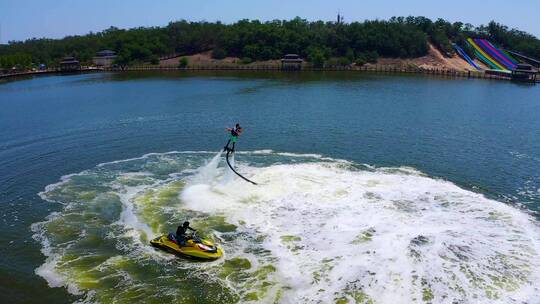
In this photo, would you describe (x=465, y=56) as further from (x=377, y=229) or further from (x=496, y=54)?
(x=377, y=229)

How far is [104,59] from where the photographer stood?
14625cm

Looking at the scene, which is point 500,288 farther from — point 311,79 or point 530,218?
point 311,79

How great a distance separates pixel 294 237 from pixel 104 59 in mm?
135778

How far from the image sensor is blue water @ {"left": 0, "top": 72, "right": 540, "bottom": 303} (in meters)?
34.4

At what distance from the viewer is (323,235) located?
28.0 m

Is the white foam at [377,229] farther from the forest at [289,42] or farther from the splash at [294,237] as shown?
the forest at [289,42]

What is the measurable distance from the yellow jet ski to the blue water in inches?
237

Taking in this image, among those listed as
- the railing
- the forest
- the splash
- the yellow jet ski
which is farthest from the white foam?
the forest

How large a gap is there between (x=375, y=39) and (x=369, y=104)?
80259 mm

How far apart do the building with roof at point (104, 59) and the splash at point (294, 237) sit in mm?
117628

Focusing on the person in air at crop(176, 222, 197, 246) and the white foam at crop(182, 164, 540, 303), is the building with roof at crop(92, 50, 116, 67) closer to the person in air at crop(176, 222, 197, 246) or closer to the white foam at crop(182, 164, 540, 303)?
the white foam at crop(182, 164, 540, 303)

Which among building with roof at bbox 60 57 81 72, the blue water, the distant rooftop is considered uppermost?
the distant rooftop

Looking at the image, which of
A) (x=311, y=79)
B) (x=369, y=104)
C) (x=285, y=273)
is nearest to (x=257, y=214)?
(x=285, y=273)

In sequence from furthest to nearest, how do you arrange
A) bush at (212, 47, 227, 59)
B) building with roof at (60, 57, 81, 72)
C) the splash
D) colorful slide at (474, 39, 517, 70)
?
bush at (212, 47, 227, 59), building with roof at (60, 57, 81, 72), colorful slide at (474, 39, 517, 70), the splash
